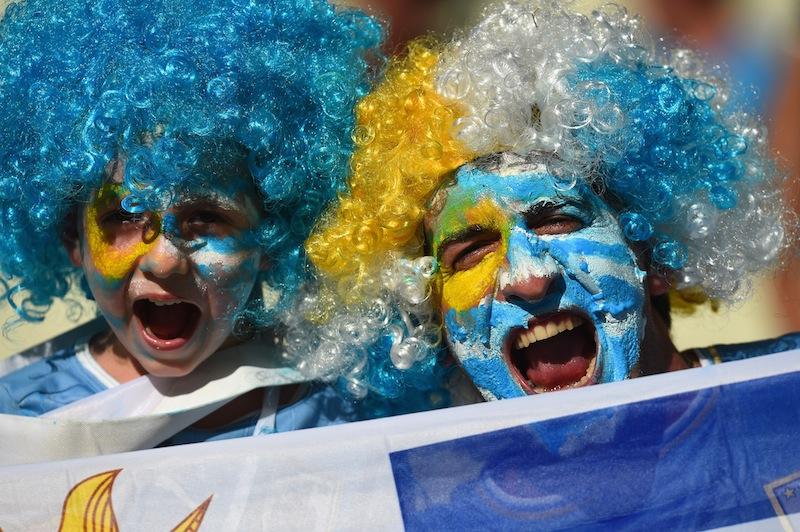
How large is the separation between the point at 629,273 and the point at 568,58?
0.58 m

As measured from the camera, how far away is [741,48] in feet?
16.4

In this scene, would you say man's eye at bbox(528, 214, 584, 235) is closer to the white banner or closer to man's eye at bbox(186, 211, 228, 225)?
the white banner

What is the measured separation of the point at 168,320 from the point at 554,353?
110 cm

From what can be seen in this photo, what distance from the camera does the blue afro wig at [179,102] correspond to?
2387 millimetres

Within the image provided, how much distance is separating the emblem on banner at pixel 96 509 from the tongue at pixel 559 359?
35.7 inches

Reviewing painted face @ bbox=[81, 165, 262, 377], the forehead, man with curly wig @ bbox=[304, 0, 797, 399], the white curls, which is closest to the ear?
man with curly wig @ bbox=[304, 0, 797, 399]

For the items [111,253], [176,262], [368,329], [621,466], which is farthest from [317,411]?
[621,466]

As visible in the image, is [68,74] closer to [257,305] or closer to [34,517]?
[257,305]

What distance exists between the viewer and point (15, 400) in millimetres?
2691

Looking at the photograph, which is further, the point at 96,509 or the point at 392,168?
the point at 392,168

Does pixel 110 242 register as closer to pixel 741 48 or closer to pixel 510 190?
pixel 510 190

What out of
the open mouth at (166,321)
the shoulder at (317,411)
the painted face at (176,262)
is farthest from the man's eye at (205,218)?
the shoulder at (317,411)

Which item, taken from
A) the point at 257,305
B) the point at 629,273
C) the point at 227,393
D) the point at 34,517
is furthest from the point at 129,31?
the point at 629,273

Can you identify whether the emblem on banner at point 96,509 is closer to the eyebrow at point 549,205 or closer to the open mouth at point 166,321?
the open mouth at point 166,321
